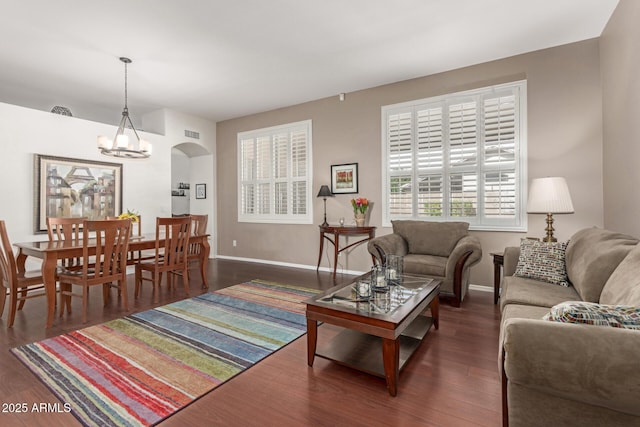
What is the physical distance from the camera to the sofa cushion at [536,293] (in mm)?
2049

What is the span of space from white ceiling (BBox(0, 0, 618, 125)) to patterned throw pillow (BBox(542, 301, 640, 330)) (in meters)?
2.79

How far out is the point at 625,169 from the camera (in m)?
2.71

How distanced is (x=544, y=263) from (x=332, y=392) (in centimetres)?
210

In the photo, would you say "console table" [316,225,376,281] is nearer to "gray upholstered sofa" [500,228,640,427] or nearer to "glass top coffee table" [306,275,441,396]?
"glass top coffee table" [306,275,441,396]

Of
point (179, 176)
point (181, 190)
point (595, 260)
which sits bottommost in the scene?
point (595, 260)

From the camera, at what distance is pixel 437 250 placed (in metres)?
3.84

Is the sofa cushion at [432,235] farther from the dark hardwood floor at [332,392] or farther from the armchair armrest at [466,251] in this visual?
the dark hardwood floor at [332,392]

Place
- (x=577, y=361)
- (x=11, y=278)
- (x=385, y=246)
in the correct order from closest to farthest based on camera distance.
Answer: (x=577, y=361) < (x=11, y=278) < (x=385, y=246)

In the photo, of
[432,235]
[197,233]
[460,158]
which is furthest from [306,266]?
[460,158]

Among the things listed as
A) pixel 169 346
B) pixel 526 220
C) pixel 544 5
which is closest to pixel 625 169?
pixel 526 220

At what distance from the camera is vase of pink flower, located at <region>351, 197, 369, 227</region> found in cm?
462

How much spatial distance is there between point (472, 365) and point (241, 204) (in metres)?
5.16

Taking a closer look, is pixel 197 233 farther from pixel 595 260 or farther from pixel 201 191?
pixel 595 260

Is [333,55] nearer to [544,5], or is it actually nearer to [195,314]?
[544,5]
